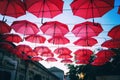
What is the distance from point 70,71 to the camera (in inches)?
1566

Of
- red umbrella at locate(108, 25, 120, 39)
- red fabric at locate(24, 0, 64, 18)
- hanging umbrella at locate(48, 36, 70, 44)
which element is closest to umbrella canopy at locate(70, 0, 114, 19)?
red fabric at locate(24, 0, 64, 18)

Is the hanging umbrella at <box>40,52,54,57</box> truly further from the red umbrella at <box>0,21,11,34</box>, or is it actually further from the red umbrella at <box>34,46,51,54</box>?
the red umbrella at <box>0,21,11,34</box>

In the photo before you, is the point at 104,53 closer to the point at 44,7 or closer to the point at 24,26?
the point at 24,26

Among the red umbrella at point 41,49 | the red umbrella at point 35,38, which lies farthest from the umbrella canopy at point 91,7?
the red umbrella at point 41,49

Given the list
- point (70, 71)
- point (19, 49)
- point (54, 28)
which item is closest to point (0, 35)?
point (19, 49)

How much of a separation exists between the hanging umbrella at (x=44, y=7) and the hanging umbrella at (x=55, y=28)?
1.88 meters

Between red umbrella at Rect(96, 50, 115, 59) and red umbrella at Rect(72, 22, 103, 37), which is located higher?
red umbrella at Rect(72, 22, 103, 37)

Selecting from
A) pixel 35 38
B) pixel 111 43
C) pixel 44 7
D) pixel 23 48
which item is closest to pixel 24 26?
pixel 35 38

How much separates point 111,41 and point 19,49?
862 cm

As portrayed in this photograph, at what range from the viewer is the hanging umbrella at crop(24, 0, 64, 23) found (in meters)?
7.86

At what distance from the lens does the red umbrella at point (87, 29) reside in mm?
10047

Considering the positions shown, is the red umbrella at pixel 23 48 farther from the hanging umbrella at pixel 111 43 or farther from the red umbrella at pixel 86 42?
the hanging umbrella at pixel 111 43

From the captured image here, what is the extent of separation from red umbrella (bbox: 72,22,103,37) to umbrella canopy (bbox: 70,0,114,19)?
1.88 metres

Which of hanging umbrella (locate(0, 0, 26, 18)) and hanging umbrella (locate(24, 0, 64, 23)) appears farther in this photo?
hanging umbrella (locate(0, 0, 26, 18))
